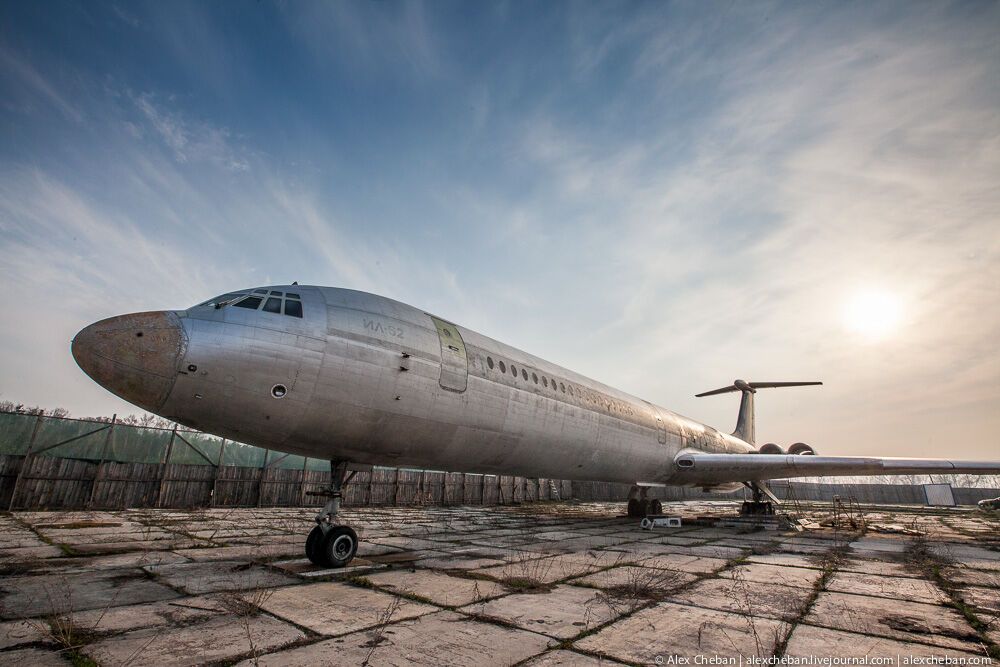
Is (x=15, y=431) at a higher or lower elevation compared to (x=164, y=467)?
higher

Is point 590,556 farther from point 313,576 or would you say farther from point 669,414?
point 669,414

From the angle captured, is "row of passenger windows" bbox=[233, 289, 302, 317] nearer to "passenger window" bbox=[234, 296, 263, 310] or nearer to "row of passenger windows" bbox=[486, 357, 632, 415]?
"passenger window" bbox=[234, 296, 263, 310]

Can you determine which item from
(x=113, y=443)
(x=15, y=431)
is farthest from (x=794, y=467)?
(x=15, y=431)

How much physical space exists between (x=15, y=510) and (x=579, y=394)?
18614mm

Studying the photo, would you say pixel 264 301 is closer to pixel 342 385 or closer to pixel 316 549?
pixel 342 385

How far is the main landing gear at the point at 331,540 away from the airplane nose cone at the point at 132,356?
8.84 feet

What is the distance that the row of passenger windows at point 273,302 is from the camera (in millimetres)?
7118

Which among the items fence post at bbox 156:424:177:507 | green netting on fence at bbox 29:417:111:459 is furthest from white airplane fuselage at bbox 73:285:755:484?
green netting on fence at bbox 29:417:111:459

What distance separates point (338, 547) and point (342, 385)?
2.42m

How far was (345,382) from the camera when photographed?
7.35 metres

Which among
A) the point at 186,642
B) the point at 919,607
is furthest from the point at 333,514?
the point at 919,607

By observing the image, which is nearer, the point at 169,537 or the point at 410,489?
the point at 169,537

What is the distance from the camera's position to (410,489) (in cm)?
→ 2538

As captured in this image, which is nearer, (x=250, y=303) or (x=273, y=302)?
(x=250, y=303)
